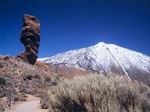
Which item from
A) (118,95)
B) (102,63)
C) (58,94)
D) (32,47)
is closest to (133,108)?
(118,95)

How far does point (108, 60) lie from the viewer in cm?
13425

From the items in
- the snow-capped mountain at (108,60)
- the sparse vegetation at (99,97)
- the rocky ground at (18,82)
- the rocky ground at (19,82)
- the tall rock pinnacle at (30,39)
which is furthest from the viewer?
the snow-capped mountain at (108,60)

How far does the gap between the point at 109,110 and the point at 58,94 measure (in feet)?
7.69

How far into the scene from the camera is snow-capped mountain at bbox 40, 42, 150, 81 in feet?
384

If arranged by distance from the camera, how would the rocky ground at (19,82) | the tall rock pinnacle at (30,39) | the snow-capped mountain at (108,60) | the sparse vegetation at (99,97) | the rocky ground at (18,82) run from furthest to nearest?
the snow-capped mountain at (108,60) < the tall rock pinnacle at (30,39) < the rocky ground at (18,82) < the rocky ground at (19,82) < the sparse vegetation at (99,97)

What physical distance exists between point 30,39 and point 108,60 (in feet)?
303

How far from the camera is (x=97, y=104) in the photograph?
832 cm

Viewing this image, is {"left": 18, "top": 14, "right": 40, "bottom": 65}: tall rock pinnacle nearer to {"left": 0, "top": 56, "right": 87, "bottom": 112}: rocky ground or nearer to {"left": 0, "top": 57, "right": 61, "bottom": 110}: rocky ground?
{"left": 0, "top": 56, "right": 87, "bottom": 112}: rocky ground

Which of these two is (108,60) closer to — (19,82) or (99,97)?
(19,82)

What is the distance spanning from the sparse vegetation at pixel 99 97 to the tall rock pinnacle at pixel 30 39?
115 feet

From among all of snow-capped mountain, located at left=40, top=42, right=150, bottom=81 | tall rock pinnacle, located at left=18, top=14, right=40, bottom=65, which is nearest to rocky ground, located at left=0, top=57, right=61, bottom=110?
tall rock pinnacle, located at left=18, top=14, right=40, bottom=65

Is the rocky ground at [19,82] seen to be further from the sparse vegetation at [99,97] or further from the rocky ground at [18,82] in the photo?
the sparse vegetation at [99,97]

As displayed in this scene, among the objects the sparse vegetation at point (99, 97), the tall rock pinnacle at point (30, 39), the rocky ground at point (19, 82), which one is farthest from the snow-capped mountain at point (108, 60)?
the sparse vegetation at point (99, 97)

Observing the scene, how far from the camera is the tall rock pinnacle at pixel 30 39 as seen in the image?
44375 mm
